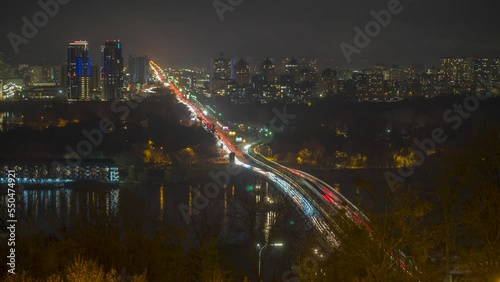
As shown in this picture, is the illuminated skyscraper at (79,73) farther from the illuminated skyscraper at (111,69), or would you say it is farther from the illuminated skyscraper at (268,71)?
the illuminated skyscraper at (268,71)

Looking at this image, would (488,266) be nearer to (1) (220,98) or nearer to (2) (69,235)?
(2) (69,235)

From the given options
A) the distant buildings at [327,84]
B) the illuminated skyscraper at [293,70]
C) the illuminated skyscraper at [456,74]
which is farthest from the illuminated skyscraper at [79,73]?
the illuminated skyscraper at [456,74]

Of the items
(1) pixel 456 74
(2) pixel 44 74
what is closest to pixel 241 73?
(2) pixel 44 74

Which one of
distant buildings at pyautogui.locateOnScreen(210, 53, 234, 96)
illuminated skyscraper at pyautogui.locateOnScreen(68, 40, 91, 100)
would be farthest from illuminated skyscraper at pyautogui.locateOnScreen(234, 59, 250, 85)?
illuminated skyscraper at pyautogui.locateOnScreen(68, 40, 91, 100)

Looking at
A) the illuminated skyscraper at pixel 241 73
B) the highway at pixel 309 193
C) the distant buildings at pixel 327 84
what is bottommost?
the highway at pixel 309 193

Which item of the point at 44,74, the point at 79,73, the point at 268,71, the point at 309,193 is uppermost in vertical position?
the point at 268,71

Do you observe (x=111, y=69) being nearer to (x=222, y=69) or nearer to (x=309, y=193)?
(x=222, y=69)
